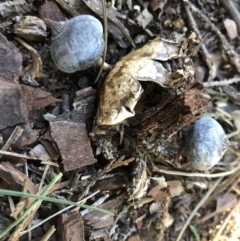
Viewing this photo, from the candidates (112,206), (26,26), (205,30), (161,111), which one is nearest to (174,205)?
(112,206)

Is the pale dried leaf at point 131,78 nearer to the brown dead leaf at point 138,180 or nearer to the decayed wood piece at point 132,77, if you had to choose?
the decayed wood piece at point 132,77

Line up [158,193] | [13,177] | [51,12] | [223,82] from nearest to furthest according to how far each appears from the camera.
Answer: [13,177] < [51,12] < [158,193] < [223,82]

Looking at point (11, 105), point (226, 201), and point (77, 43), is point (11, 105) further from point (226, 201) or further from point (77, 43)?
point (226, 201)

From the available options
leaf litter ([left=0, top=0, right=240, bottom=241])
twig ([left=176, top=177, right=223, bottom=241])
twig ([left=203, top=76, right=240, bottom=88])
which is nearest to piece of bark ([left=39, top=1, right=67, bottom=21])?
leaf litter ([left=0, top=0, right=240, bottom=241])

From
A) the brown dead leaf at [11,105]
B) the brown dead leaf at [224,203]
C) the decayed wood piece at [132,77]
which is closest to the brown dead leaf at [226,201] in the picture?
the brown dead leaf at [224,203]

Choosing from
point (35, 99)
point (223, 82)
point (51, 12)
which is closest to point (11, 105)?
point (35, 99)

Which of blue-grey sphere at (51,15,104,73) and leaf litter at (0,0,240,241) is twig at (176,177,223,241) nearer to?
leaf litter at (0,0,240,241)

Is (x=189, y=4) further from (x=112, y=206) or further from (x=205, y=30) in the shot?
(x=112, y=206)
